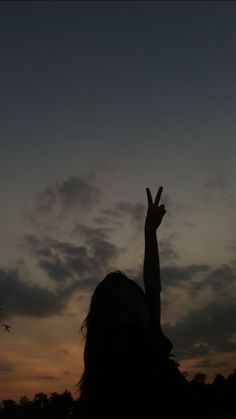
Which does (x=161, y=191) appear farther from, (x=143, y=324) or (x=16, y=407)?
(x=16, y=407)

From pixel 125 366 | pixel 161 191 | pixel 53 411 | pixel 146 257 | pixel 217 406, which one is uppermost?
pixel 53 411

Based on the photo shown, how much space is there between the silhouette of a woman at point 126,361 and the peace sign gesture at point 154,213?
785 mm

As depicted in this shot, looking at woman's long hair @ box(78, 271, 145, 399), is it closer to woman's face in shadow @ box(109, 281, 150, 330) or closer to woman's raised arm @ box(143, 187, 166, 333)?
woman's face in shadow @ box(109, 281, 150, 330)

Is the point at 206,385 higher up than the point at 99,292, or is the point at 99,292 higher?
the point at 206,385

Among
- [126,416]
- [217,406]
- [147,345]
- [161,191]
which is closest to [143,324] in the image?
[147,345]

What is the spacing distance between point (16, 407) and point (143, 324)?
107 meters

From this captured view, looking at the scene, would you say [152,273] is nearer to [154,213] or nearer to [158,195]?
[154,213]

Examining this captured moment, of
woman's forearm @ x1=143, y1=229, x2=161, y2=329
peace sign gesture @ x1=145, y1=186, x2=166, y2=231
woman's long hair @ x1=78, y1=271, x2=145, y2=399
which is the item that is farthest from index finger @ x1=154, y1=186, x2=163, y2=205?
woman's long hair @ x1=78, y1=271, x2=145, y2=399

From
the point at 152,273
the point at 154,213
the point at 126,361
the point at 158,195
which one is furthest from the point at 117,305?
the point at 158,195

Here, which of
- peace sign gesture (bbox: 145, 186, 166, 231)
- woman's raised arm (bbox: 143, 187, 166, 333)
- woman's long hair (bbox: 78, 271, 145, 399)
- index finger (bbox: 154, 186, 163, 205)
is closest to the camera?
woman's long hair (bbox: 78, 271, 145, 399)

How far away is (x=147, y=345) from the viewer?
8.91 feet

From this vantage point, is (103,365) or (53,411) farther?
(53,411)

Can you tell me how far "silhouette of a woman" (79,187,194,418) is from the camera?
2609 millimetres

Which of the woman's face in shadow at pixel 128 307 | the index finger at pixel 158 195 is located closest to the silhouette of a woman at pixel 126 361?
the woman's face in shadow at pixel 128 307
